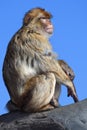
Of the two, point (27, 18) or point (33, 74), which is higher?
point (27, 18)

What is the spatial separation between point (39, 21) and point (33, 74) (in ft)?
4.00

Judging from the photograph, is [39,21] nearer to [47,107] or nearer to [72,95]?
[72,95]

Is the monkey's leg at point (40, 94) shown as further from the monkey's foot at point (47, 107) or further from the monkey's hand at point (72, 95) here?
the monkey's hand at point (72, 95)

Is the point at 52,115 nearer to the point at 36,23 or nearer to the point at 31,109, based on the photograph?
the point at 31,109

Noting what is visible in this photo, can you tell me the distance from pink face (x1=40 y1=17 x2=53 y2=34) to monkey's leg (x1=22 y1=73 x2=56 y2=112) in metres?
1.09

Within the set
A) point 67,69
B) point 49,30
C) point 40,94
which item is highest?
point 49,30

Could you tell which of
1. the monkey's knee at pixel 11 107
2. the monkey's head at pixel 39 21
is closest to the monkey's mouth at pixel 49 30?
the monkey's head at pixel 39 21

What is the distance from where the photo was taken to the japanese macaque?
6.75 meters

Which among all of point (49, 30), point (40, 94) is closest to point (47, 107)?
point (40, 94)

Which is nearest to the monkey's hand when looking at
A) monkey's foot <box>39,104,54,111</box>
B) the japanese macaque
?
the japanese macaque

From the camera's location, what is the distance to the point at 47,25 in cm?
764

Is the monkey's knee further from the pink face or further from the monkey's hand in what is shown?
the pink face

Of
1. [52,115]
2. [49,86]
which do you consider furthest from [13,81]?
[52,115]

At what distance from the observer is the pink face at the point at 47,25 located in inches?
297
